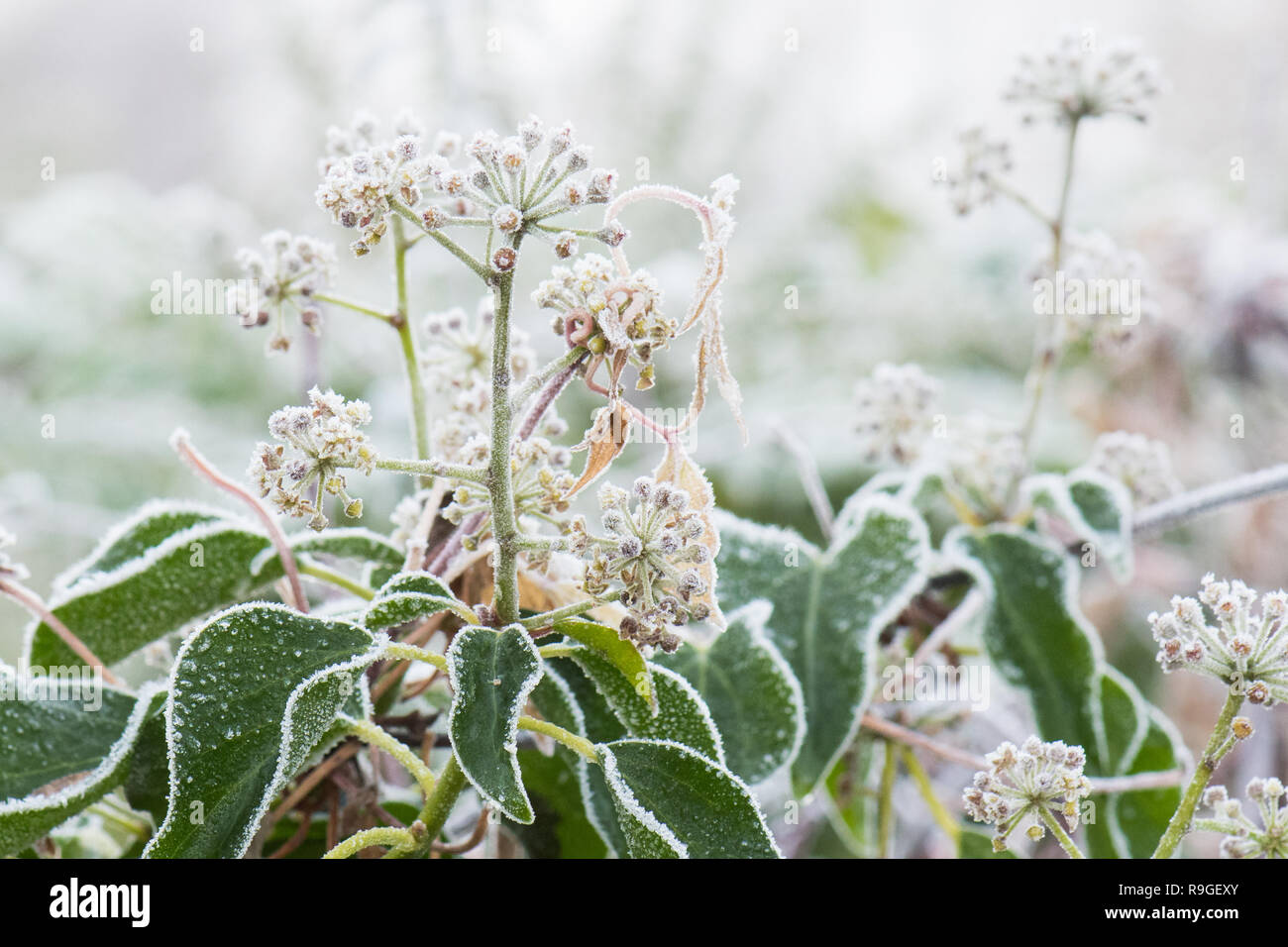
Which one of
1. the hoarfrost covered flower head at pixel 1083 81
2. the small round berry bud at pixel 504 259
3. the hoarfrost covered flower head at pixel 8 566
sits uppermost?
the hoarfrost covered flower head at pixel 1083 81

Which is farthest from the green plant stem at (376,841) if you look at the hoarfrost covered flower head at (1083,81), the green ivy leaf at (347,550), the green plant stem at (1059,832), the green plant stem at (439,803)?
the hoarfrost covered flower head at (1083,81)

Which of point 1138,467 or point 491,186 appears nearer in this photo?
point 491,186

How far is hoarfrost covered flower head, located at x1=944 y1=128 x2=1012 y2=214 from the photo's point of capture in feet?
1.87

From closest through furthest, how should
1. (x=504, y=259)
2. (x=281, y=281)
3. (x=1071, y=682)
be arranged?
(x=504, y=259)
(x=281, y=281)
(x=1071, y=682)

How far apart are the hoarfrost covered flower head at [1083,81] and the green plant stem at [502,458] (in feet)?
1.17

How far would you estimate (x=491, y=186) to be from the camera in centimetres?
31

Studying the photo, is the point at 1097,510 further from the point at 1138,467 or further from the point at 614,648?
the point at 614,648

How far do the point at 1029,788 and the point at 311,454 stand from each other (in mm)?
254

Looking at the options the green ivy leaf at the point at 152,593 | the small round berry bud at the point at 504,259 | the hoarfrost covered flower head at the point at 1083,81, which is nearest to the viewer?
the small round berry bud at the point at 504,259

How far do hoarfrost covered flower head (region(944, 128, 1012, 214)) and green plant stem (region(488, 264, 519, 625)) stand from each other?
330 mm

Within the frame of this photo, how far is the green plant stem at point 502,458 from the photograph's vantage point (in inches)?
12.5

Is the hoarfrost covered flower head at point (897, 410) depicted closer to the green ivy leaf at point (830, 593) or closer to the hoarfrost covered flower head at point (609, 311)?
the green ivy leaf at point (830, 593)

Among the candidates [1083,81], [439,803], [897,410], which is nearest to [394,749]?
[439,803]
